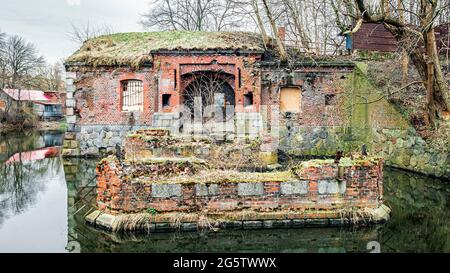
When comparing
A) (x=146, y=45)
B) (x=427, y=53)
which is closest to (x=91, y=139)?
(x=146, y=45)

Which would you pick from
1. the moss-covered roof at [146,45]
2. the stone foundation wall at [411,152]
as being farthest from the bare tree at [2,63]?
the stone foundation wall at [411,152]

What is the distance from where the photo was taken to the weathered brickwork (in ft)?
23.7

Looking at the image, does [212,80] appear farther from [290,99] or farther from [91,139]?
[91,139]

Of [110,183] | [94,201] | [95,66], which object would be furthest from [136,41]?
[110,183]

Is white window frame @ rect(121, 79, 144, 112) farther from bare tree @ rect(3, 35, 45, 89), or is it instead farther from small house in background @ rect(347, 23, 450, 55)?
bare tree @ rect(3, 35, 45, 89)

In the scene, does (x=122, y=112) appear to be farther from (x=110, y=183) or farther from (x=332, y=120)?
(x=110, y=183)

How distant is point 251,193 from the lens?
24.1 ft

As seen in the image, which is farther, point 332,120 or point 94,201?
point 332,120

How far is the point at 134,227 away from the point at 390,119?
11.4m

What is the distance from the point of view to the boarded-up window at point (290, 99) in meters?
17.5

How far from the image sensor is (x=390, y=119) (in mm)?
14820

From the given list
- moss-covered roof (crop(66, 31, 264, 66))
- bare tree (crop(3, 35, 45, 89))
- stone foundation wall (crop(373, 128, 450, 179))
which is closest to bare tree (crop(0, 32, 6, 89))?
bare tree (crop(3, 35, 45, 89))

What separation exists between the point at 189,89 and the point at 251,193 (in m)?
11.5

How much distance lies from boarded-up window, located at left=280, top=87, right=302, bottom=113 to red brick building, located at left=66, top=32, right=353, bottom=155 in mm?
45
